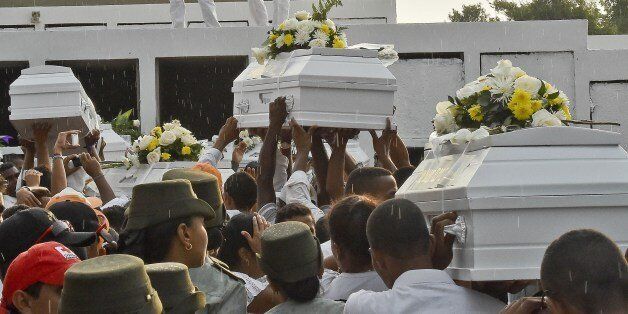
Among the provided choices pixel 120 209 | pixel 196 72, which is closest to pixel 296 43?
pixel 120 209

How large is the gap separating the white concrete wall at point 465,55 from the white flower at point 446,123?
13.8 m

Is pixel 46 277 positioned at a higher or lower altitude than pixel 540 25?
lower

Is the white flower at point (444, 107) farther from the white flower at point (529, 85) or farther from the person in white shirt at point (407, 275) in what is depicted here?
the person in white shirt at point (407, 275)

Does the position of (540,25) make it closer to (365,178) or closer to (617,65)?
(617,65)

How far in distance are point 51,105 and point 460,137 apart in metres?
5.98

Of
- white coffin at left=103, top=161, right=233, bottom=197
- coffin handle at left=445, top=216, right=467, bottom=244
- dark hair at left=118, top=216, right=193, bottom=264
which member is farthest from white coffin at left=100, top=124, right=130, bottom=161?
coffin handle at left=445, top=216, right=467, bottom=244

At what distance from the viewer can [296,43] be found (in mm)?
7566

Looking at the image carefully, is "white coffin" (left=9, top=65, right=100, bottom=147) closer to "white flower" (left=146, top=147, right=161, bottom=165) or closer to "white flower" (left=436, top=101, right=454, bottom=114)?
"white flower" (left=146, top=147, right=161, bottom=165)

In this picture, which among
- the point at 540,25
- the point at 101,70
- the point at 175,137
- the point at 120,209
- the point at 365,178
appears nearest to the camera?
the point at 365,178

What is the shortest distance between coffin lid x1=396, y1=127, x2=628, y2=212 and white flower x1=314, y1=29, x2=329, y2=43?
3457 mm

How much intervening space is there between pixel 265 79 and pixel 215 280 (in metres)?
3.55

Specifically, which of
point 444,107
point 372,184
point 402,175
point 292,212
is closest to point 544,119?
point 444,107

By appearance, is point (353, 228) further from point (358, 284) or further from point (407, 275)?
point (407, 275)

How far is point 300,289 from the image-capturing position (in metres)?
Result: 4.04
